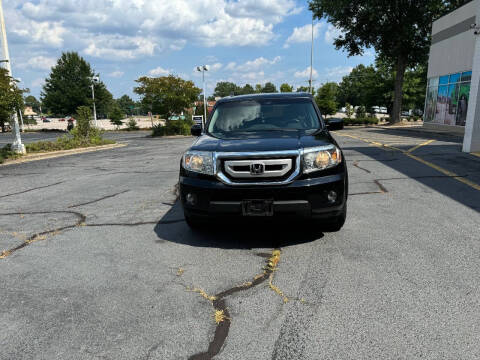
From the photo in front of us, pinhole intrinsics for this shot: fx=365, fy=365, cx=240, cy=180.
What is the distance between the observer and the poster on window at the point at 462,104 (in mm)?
23297

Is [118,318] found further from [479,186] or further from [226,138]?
[479,186]

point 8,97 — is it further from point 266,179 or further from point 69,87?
point 69,87

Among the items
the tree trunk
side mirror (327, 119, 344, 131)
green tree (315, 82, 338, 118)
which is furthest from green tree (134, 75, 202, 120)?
side mirror (327, 119, 344, 131)

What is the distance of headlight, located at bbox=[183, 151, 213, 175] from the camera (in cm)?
393

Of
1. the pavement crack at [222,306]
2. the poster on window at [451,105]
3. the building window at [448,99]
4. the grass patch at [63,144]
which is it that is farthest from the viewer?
the poster on window at [451,105]

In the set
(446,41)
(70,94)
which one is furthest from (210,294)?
(70,94)

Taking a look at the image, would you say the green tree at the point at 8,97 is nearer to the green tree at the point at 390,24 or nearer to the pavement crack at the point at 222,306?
the pavement crack at the point at 222,306

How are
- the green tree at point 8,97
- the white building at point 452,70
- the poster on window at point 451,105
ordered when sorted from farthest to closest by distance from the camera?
the poster on window at point 451,105 < the white building at point 452,70 < the green tree at point 8,97

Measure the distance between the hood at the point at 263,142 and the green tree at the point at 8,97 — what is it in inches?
471

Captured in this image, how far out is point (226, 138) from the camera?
4473 millimetres

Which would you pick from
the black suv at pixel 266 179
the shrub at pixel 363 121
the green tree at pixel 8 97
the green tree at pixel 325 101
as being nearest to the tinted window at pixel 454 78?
the shrub at pixel 363 121

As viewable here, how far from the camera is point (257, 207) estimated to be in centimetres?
372

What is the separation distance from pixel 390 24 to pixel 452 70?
11.0 metres

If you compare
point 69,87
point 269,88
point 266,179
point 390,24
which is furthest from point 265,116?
point 269,88
